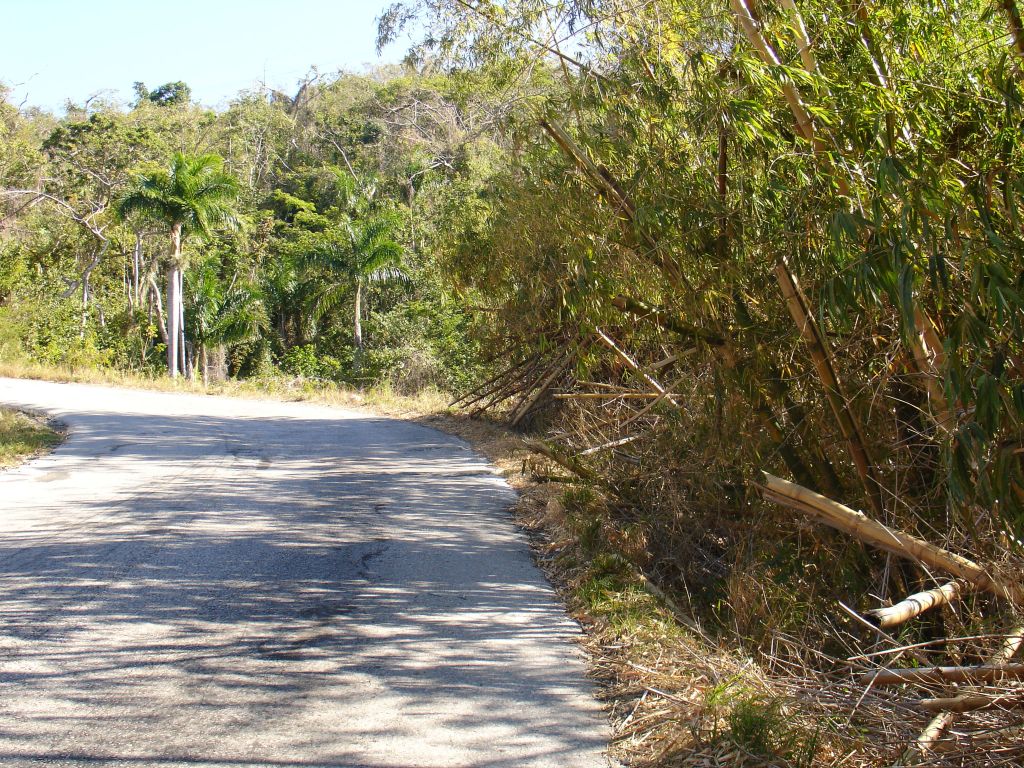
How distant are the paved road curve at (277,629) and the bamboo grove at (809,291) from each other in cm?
144

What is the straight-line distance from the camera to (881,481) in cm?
629

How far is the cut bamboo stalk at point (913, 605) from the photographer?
13.6 ft

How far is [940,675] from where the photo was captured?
398cm

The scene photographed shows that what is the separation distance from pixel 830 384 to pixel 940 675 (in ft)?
7.56

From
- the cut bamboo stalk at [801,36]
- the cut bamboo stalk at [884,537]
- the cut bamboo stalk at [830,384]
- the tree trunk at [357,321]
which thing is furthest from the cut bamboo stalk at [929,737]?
the tree trunk at [357,321]

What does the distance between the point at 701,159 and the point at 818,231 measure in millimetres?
1356

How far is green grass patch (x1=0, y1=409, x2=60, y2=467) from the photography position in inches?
528

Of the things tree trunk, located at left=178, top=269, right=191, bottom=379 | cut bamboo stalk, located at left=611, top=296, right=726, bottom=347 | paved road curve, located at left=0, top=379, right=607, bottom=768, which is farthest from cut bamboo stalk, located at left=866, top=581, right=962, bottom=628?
tree trunk, located at left=178, top=269, right=191, bottom=379

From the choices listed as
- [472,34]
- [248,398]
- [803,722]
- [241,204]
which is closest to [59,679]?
[803,722]

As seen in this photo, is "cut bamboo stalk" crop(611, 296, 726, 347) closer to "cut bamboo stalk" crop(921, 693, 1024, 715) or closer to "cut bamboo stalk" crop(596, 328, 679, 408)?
"cut bamboo stalk" crop(596, 328, 679, 408)

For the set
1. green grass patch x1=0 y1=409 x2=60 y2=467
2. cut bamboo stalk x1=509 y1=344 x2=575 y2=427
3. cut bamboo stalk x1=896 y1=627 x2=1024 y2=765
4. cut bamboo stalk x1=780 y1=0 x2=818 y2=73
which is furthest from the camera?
green grass patch x1=0 y1=409 x2=60 y2=467

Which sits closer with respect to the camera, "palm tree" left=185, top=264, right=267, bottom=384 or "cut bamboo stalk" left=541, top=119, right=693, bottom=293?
"cut bamboo stalk" left=541, top=119, right=693, bottom=293

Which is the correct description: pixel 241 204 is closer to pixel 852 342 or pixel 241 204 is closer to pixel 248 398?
pixel 248 398

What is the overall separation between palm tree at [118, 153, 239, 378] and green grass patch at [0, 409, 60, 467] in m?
15.4
